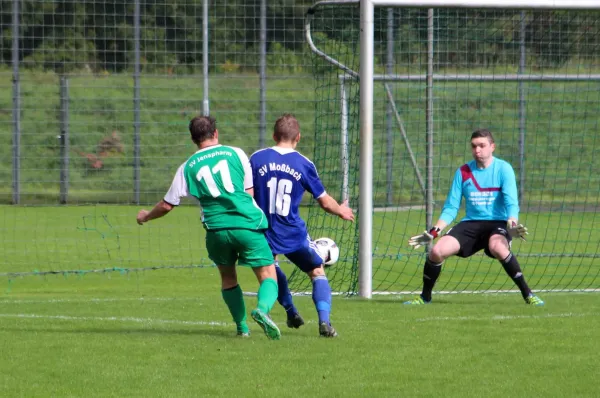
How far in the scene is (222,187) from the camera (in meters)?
8.31

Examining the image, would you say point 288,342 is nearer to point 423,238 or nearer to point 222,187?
point 222,187

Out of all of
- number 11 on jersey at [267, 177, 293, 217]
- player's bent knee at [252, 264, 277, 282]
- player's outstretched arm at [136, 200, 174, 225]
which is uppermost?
number 11 on jersey at [267, 177, 293, 217]

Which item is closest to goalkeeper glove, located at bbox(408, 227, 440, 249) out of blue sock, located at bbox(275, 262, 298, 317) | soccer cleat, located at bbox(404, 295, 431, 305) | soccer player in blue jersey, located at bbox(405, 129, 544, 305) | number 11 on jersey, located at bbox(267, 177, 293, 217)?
soccer player in blue jersey, located at bbox(405, 129, 544, 305)

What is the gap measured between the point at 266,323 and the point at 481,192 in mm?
3796

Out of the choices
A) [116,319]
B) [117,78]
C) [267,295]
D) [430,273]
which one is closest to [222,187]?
[267,295]

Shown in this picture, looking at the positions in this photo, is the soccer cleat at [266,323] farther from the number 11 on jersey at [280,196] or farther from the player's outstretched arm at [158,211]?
the player's outstretched arm at [158,211]

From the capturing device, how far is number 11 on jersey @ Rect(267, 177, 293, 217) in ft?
28.0

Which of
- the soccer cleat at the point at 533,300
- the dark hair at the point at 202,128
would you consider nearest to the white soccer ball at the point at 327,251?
the dark hair at the point at 202,128

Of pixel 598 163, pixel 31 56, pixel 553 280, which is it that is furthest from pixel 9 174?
pixel 598 163

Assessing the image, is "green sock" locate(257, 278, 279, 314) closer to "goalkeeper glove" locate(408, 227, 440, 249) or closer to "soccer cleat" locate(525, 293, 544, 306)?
"goalkeeper glove" locate(408, 227, 440, 249)

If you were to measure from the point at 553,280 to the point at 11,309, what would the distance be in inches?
269

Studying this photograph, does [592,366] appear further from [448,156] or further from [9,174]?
[448,156]

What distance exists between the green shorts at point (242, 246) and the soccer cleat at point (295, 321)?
2.17 feet

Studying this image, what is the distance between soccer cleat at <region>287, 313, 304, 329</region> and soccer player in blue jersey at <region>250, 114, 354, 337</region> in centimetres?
34
